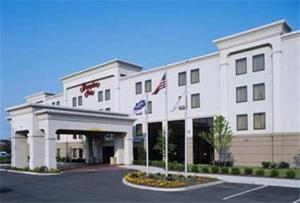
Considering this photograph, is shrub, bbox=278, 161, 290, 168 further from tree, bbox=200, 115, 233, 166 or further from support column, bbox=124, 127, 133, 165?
support column, bbox=124, 127, 133, 165

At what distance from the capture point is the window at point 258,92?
1390 inches

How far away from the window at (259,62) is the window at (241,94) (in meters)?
2.38

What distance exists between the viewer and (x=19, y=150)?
38031 millimetres

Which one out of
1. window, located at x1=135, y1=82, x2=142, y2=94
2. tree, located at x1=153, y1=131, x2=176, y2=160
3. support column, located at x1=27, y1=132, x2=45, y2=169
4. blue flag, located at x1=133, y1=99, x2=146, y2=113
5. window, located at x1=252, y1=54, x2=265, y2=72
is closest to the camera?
blue flag, located at x1=133, y1=99, x2=146, y2=113

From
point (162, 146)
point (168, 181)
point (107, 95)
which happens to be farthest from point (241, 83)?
point (107, 95)

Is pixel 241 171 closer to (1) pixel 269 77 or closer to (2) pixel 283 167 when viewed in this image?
(2) pixel 283 167

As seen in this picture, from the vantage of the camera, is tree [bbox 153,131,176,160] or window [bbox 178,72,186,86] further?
window [bbox 178,72,186,86]

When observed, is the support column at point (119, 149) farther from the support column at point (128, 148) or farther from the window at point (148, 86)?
the window at point (148, 86)

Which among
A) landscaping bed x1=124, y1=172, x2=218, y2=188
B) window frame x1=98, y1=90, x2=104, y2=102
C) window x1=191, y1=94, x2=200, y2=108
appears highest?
window frame x1=98, y1=90, x2=104, y2=102

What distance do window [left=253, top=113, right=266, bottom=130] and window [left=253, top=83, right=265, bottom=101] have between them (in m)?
1.69

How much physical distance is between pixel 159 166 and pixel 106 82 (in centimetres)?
1861

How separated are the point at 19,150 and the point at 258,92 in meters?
26.8

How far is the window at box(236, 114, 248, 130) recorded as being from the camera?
36406 mm

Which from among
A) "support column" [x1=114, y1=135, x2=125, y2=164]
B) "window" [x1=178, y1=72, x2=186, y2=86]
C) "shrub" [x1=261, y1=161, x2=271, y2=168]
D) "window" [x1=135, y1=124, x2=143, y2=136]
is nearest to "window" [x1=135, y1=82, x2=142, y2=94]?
"window" [x1=135, y1=124, x2=143, y2=136]
